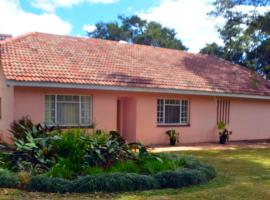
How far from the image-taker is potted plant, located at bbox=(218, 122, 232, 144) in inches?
847

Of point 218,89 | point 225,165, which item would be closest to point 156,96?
point 218,89

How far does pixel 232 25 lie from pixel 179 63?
3990 millimetres

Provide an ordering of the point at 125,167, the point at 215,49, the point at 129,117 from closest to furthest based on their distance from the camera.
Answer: the point at 125,167, the point at 129,117, the point at 215,49

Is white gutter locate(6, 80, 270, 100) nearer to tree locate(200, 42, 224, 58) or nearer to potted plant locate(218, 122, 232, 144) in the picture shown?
potted plant locate(218, 122, 232, 144)

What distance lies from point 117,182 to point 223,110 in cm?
1501

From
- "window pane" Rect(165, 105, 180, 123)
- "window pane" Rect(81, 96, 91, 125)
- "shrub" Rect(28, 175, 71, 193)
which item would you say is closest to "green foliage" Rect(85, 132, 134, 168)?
Result: "shrub" Rect(28, 175, 71, 193)

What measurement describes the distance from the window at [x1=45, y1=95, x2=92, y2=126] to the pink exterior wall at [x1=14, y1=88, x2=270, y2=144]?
0.29 meters

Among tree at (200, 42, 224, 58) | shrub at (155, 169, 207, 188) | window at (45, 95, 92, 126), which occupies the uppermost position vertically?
tree at (200, 42, 224, 58)

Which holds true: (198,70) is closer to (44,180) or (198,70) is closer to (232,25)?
(232,25)

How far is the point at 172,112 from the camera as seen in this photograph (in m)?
20.6

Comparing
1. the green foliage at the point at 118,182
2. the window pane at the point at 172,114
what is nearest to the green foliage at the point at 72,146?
the green foliage at the point at 118,182

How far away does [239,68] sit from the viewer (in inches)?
1092

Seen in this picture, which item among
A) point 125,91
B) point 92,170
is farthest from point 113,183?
point 125,91

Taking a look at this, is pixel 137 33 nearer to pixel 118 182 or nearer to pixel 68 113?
pixel 68 113
